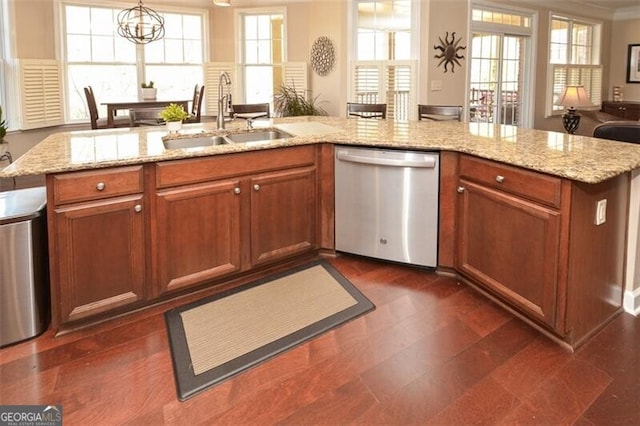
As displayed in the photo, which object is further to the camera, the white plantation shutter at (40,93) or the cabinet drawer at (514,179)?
the white plantation shutter at (40,93)

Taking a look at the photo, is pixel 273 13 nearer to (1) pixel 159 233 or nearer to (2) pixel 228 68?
(2) pixel 228 68

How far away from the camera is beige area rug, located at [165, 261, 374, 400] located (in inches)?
78.8

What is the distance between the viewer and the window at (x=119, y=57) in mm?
6473

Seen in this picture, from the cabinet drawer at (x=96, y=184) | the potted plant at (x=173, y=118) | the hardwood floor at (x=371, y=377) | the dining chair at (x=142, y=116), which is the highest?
the dining chair at (x=142, y=116)

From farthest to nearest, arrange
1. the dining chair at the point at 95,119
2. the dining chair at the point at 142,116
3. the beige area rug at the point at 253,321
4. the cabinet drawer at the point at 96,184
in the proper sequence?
the dining chair at the point at 95,119 → the dining chair at the point at 142,116 → the cabinet drawer at the point at 96,184 → the beige area rug at the point at 253,321

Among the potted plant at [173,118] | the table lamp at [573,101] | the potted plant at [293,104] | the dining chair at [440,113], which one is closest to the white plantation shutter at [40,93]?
the potted plant at [293,104]

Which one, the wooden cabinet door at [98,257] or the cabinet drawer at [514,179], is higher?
the cabinet drawer at [514,179]

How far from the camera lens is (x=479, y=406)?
5.68 feet

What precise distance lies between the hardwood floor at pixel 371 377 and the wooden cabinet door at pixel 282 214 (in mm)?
743

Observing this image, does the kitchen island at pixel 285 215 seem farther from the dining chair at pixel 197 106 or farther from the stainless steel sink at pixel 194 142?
the dining chair at pixel 197 106

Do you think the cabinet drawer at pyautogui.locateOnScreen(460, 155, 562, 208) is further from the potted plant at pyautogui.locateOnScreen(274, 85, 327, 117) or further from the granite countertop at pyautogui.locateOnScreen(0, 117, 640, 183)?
the potted plant at pyautogui.locateOnScreen(274, 85, 327, 117)

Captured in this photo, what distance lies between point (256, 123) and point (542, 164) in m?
2.25

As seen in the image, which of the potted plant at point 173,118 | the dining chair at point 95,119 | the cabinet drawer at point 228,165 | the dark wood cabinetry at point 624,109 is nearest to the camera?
the cabinet drawer at point 228,165

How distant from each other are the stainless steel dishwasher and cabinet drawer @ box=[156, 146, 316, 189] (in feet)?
0.97
